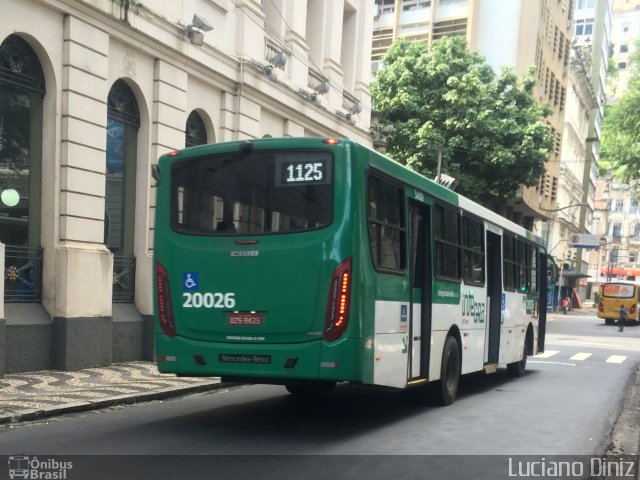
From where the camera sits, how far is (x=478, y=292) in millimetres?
11047

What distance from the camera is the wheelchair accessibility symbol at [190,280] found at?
24.5 feet

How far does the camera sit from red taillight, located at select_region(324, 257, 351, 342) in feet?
22.6

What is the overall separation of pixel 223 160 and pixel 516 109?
25.9 metres

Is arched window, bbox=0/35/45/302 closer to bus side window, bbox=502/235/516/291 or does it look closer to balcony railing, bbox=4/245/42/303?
balcony railing, bbox=4/245/42/303

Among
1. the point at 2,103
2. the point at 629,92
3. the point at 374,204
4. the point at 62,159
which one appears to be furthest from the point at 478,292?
the point at 629,92

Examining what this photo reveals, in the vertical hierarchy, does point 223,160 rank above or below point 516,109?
below

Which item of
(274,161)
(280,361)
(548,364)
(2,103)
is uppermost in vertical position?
(2,103)

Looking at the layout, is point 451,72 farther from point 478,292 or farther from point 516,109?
point 478,292

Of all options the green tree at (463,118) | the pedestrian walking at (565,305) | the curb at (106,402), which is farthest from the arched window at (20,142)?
the pedestrian walking at (565,305)

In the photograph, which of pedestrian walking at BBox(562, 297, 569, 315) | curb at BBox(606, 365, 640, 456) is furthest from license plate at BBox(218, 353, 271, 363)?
pedestrian walking at BBox(562, 297, 569, 315)

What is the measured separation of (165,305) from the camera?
7.64 meters

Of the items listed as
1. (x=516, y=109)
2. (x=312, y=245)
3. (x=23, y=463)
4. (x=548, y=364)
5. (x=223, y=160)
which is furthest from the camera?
(x=516, y=109)

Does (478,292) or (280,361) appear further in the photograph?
(478,292)

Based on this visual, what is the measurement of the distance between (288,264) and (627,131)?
109ft
